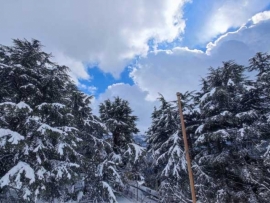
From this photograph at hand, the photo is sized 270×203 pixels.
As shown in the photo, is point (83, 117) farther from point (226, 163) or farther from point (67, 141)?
point (226, 163)

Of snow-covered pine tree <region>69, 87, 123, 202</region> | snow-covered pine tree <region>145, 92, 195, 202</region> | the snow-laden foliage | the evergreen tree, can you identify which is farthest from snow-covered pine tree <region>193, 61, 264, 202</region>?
the evergreen tree

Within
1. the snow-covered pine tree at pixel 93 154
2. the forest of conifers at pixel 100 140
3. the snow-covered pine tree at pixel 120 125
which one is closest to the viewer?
the forest of conifers at pixel 100 140

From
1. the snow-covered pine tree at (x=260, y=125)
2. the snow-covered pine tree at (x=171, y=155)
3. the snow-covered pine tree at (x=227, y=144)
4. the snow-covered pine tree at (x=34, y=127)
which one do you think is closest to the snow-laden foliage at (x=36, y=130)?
the snow-covered pine tree at (x=34, y=127)

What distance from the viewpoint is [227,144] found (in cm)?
1490

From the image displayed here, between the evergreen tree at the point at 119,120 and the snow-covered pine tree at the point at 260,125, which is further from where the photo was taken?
the evergreen tree at the point at 119,120

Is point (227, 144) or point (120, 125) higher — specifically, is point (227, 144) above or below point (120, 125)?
below

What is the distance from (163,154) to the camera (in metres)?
17.1

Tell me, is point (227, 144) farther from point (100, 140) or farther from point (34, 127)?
point (34, 127)

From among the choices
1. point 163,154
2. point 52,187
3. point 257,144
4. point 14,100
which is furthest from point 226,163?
point 14,100

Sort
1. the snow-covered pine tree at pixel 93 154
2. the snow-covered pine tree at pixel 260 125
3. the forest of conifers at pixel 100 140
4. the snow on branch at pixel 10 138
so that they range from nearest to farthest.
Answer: the snow on branch at pixel 10 138 < the forest of conifers at pixel 100 140 < the snow-covered pine tree at pixel 260 125 < the snow-covered pine tree at pixel 93 154

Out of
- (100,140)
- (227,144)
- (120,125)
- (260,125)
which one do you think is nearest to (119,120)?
(120,125)

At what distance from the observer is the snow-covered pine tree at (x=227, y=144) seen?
1335 centimetres

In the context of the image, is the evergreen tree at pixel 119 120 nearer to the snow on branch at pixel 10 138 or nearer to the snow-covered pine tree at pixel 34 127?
the snow-covered pine tree at pixel 34 127

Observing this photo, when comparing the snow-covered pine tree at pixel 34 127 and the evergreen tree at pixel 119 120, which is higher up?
the evergreen tree at pixel 119 120
